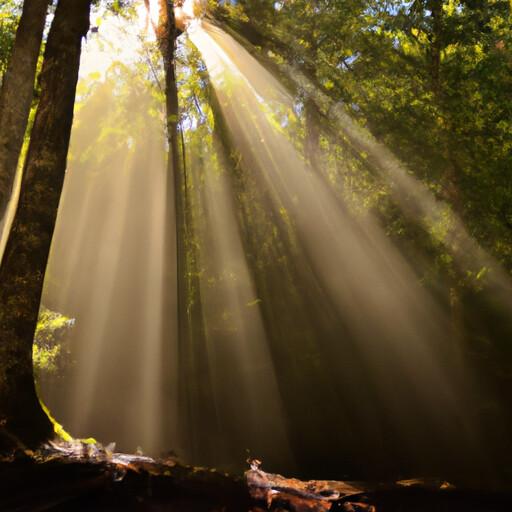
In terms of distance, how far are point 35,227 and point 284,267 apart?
54.7ft

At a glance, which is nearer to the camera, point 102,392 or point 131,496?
point 131,496

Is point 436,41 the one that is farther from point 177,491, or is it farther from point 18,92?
point 177,491

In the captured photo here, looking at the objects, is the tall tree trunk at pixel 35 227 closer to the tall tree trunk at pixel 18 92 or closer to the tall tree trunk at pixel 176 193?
the tall tree trunk at pixel 18 92

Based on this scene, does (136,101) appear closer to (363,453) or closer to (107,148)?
(107,148)

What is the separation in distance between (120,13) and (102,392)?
74.6 feet

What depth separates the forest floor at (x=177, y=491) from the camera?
2.75 m

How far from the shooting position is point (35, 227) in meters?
4.34

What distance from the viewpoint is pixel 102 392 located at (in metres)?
25.0

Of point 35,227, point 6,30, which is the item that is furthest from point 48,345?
point 35,227

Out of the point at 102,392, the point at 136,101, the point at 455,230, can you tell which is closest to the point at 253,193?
the point at 136,101

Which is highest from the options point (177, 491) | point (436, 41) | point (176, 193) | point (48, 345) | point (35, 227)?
point (436, 41)

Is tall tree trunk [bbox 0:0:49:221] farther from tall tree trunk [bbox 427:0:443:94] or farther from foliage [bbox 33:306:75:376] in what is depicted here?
tall tree trunk [bbox 427:0:443:94]

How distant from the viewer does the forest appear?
12.4ft

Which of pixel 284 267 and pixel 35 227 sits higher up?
pixel 35 227
